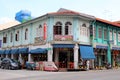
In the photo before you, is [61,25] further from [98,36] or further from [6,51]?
[6,51]

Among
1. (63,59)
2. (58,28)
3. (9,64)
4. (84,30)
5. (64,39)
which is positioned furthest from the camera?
(84,30)

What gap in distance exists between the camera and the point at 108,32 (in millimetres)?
37219

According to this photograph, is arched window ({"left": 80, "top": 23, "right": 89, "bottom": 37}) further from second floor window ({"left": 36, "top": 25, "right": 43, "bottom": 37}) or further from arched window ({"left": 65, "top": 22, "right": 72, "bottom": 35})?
second floor window ({"left": 36, "top": 25, "right": 43, "bottom": 37})

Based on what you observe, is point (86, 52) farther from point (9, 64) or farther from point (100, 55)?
point (9, 64)

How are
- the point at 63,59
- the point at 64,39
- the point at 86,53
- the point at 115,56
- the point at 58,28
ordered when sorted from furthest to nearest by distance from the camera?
the point at 115,56, the point at 63,59, the point at 58,28, the point at 86,53, the point at 64,39

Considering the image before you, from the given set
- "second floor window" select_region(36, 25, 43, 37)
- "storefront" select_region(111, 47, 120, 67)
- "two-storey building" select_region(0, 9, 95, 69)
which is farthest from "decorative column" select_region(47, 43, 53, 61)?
"storefront" select_region(111, 47, 120, 67)

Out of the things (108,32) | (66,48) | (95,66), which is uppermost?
(108,32)

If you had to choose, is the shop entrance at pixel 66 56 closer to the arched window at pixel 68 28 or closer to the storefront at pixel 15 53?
the arched window at pixel 68 28

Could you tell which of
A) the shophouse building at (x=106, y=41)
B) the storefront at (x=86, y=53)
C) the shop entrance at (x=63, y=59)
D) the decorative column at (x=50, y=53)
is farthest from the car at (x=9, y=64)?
the shophouse building at (x=106, y=41)

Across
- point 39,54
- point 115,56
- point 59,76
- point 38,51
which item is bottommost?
point 59,76

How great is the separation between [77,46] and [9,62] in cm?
904

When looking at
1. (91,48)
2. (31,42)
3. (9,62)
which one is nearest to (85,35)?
(91,48)

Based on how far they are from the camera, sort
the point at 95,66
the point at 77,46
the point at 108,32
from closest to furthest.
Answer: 1. the point at 77,46
2. the point at 95,66
3. the point at 108,32

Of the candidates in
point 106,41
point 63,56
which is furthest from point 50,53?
point 106,41
